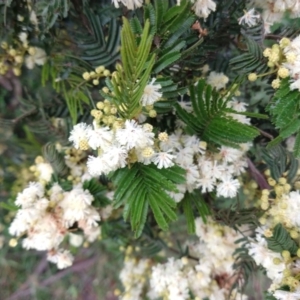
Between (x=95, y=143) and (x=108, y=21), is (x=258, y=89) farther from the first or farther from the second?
(x=95, y=143)

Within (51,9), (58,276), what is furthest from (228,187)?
(58,276)

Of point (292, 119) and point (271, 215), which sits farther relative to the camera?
point (271, 215)

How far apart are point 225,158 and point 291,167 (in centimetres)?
13

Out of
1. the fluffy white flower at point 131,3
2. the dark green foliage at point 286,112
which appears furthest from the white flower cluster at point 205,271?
the fluffy white flower at point 131,3

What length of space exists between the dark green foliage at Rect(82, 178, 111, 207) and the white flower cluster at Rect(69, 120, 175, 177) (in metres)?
0.16

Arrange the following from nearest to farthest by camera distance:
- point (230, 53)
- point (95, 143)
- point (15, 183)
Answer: point (95, 143) < point (230, 53) < point (15, 183)

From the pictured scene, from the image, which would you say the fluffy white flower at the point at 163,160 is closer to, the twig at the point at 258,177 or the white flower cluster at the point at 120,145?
the white flower cluster at the point at 120,145

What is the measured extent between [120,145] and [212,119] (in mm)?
147

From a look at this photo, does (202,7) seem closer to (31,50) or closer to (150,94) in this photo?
(150,94)

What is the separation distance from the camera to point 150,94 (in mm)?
513

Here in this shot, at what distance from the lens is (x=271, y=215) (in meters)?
0.68

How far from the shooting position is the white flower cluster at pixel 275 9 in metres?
0.63

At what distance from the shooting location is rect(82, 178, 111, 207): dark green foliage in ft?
2.33

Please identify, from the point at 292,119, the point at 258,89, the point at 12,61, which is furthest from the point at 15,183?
the point at 292,119
